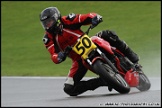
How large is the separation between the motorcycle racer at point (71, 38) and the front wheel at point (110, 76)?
22.2 inches

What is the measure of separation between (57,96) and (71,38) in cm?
138

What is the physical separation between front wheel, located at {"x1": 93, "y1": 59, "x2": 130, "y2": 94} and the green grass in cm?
487

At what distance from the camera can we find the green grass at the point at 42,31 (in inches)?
609

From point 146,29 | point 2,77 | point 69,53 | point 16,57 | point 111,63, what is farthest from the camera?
point 146,29

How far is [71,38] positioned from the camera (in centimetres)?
929

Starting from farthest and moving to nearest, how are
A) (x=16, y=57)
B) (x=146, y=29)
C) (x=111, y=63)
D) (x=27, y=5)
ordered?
(x=27, y=5), (x=146, y=29), (x=16, y=57), (x=111, y=63)

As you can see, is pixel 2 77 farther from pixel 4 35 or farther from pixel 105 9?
pixel 105 9

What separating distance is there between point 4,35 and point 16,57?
3263 mm

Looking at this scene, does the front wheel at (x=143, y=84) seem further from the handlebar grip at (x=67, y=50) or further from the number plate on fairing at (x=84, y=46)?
the handlebar grip at (x=67, y=50)

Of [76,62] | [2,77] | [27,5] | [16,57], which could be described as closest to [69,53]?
[76,62]

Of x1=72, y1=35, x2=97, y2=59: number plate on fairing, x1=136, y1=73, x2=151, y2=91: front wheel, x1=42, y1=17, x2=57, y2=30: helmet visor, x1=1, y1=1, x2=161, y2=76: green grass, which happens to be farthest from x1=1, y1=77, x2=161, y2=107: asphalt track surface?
x1=1, y1=1, x2=161, y2=76: green grass

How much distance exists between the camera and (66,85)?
31.6 feet

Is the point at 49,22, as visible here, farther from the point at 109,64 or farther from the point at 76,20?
the point at 109,64

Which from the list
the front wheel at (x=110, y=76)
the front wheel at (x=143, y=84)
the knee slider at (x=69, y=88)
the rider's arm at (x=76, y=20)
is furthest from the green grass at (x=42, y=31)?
the front wheel at (x=110, y=76)
